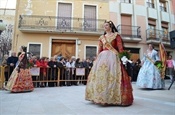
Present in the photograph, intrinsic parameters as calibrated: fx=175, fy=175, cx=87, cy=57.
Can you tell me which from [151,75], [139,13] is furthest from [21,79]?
[139,13]

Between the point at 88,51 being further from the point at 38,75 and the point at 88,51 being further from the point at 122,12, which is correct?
the point at 38,75

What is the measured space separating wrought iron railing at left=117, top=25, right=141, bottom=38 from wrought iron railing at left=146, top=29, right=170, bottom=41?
39.6 inches

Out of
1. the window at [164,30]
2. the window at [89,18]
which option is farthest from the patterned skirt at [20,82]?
A: the window at [164,30]

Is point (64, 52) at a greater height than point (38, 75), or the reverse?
point (64, 52)

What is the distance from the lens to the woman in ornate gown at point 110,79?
3.33 m

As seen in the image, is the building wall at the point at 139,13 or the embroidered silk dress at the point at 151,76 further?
the building wall at the point at 139,13

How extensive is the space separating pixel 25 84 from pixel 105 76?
11.6 feet

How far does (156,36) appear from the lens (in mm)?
16547

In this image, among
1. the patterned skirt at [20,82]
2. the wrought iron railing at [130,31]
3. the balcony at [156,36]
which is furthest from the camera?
the balcony at [156,36]

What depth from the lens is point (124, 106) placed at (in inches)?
133

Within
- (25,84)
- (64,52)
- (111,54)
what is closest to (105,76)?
(111,54)

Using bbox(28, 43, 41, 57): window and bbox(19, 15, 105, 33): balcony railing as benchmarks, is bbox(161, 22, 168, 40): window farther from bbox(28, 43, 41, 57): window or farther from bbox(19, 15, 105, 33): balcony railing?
bbox(28, 43, 41, 57): window

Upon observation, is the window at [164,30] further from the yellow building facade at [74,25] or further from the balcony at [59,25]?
the balcony at [59,25]

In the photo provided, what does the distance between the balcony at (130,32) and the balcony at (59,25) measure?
212 centimetres
